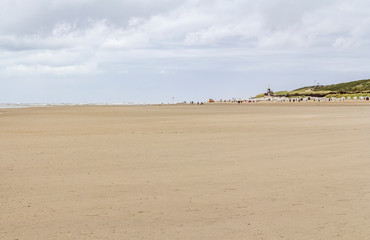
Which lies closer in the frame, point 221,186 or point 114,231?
point 114,231

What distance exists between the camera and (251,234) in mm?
5188

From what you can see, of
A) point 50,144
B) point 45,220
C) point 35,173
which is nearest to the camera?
point 45,220

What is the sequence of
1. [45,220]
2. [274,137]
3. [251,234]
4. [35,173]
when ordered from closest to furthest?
[251,234]
[45,220]
[35,173]
[274,137]

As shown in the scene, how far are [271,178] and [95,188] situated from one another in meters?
3.64

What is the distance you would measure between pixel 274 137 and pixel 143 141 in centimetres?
520

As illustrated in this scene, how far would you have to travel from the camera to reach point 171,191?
738 cm

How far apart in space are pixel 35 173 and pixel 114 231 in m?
4.54

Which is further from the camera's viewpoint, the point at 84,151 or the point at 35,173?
the point at 84,151

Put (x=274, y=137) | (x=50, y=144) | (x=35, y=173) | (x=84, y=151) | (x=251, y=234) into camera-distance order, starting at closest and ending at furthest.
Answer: (x=251, y=234), (x=35, y=173), (x=84, y=151), (x=50, y=144), (x=274, y=137)

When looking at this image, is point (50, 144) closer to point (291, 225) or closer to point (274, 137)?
point (274, 137)

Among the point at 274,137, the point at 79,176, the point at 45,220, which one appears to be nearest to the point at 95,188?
the point at 79,176

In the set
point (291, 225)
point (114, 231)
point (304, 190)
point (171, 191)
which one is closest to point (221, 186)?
point (171, 191)

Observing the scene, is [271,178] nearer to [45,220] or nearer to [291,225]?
[291,225]

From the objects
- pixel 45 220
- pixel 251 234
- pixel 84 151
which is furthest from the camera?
pixel 84 151
